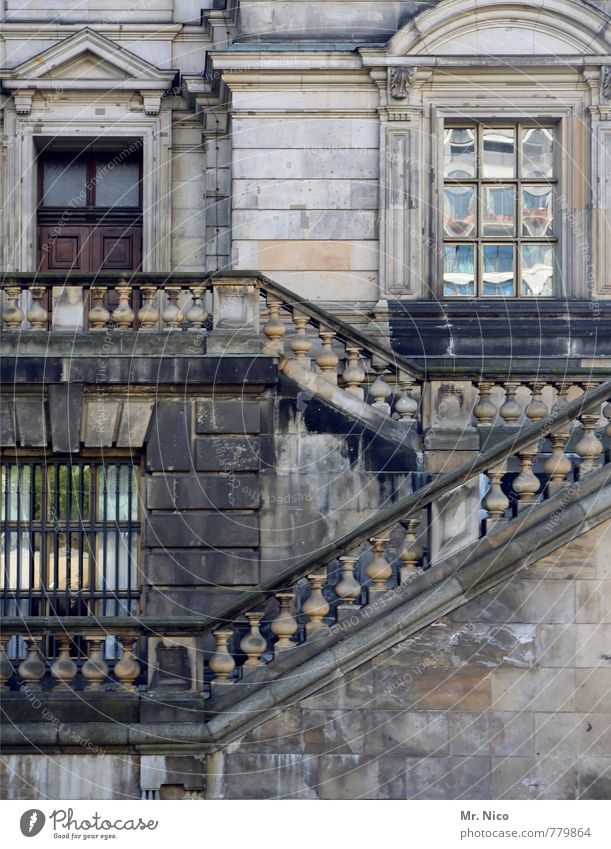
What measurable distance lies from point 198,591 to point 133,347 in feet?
8.05

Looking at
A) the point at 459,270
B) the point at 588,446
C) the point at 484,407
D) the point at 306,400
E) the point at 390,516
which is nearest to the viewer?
the point at 390,516

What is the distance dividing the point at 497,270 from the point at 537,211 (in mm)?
832

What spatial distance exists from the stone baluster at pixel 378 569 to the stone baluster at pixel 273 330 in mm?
3248

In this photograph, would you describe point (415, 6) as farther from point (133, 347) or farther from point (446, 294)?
point (133, 347)

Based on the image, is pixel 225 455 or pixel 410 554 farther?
pixel 225 455

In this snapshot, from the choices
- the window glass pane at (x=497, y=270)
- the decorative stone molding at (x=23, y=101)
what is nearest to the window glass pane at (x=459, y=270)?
the window glass pane at (x=497, y=270)

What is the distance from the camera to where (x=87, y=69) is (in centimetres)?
2294

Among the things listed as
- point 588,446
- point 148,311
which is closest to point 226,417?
point 148,311

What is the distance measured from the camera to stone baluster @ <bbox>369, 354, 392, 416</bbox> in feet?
61.7

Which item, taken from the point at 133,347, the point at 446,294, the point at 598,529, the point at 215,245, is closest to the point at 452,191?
the point at 446,294

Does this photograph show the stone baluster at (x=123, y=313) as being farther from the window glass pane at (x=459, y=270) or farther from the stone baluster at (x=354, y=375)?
the window glass pane at (x=459, y=270)

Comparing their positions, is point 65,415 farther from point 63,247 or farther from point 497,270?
point 497,270

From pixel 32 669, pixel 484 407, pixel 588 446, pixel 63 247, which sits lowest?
pixel 32 669

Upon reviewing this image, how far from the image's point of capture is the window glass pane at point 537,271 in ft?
73.1
